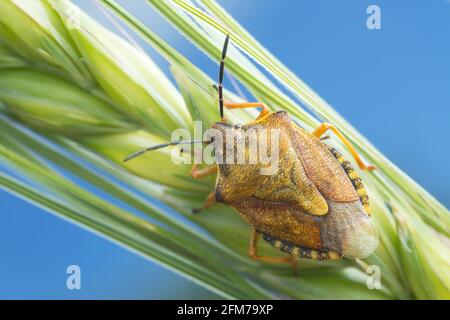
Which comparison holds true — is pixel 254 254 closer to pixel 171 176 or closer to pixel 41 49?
pixel 171 176

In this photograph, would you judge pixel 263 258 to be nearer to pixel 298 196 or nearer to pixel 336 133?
pixel 298 196

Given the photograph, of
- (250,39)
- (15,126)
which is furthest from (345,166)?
(15,126)

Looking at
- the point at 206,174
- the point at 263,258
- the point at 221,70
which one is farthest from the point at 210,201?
the point at 221,70

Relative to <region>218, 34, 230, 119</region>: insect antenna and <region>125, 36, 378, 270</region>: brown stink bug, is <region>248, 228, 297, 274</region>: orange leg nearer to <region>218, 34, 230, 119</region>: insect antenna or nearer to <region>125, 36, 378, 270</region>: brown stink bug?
<region>125, 36, 378, 270</region>: brown stink bug

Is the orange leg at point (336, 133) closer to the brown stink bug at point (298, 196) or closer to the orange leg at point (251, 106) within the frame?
the brown stink bug at point (298, 196)

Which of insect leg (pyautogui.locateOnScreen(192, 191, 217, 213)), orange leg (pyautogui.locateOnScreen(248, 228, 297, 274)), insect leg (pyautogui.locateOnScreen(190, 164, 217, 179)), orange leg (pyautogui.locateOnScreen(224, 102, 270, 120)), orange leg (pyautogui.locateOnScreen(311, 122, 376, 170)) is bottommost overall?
orange leg (pyautogui.locateOnScreen(248, 228, 297, 274))

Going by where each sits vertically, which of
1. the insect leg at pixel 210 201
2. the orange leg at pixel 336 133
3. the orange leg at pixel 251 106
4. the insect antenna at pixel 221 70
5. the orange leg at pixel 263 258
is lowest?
the orange leg at pixel 263 258

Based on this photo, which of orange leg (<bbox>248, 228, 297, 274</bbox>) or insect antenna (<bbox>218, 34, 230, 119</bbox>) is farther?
orange leg (<bbox>248, 228, 297, 274</bbox>)

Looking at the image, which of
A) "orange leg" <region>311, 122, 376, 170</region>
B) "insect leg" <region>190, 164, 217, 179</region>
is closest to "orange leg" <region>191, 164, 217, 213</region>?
"insect leg" <region>190, 164, 217, 179</region>

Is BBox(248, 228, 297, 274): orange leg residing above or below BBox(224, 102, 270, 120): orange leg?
below

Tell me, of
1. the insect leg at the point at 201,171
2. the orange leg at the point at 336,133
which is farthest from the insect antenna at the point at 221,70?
the orange leg at the point at 336,133
